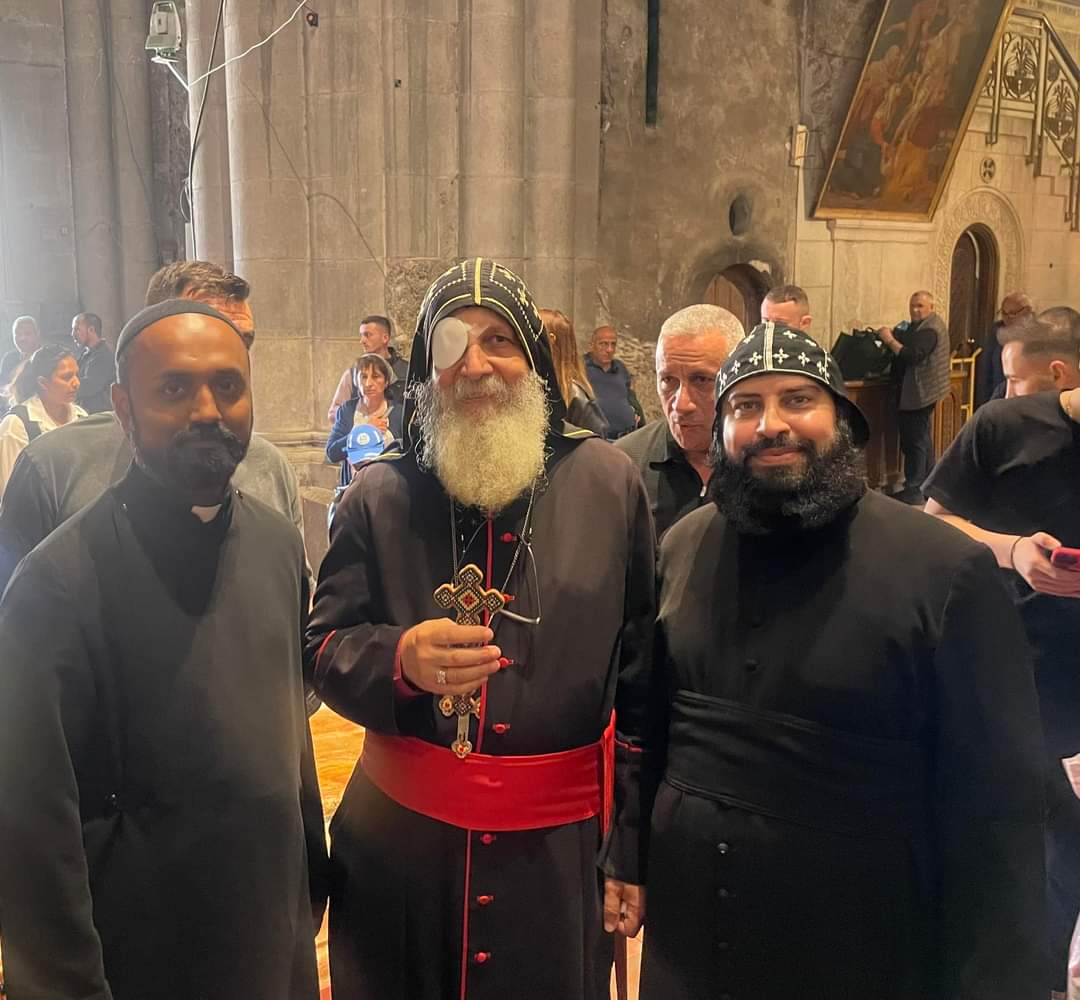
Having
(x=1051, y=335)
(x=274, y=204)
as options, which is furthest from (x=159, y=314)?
(x=274, y=204)

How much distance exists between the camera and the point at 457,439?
6.79 ft

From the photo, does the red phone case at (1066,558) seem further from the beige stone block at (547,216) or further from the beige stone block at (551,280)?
the beige stone block at (547,216)

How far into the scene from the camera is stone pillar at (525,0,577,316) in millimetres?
7098

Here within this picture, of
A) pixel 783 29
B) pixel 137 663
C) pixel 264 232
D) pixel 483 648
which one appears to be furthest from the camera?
pixel 783 29

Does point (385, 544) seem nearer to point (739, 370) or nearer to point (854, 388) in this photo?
point (739, 370)

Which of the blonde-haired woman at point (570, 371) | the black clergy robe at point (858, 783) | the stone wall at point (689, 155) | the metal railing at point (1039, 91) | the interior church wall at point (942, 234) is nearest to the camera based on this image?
the black clergy robe at point (858, 783)

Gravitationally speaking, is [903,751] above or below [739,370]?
below

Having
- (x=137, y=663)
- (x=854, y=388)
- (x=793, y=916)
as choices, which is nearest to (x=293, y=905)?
(x=137, y=663)

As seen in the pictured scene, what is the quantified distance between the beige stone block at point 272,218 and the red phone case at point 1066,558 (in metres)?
5.64

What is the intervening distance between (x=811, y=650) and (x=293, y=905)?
0.96 metres

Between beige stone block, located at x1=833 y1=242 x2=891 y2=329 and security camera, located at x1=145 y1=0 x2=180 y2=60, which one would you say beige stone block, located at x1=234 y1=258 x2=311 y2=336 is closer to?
security camera, located at x1=145 y1=0 x2=180 y2=60

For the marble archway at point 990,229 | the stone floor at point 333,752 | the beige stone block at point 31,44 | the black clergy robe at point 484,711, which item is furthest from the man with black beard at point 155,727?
the marble archway at point 990,229

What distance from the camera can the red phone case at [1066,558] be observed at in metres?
2.55

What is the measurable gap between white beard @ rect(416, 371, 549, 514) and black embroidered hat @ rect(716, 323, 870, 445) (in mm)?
Answer: 375
